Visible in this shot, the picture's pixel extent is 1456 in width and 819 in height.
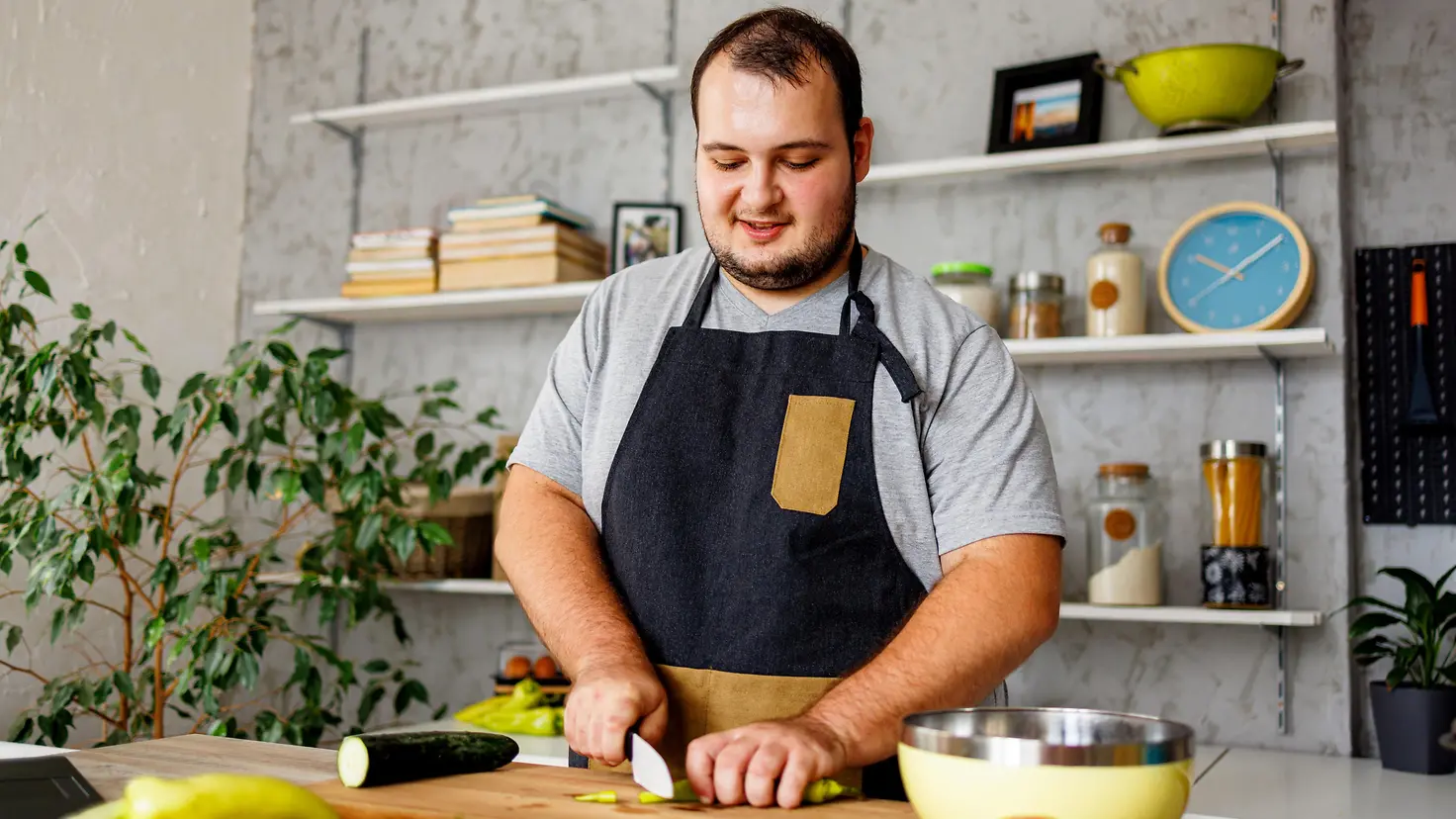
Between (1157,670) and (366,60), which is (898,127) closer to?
(1157,670)

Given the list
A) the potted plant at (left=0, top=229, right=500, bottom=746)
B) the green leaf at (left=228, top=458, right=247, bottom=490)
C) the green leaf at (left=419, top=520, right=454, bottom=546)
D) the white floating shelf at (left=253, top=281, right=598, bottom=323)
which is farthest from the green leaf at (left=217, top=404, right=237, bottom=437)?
the white floating shelf at (left=253, top=281, right=598, bottom=323)

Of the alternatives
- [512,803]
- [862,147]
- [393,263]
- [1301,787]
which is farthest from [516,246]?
[512,803]

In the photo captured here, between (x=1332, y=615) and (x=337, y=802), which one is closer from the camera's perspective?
(x=337, y=802)

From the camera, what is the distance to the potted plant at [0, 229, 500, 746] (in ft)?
8.55

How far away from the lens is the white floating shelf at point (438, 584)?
3.08 meters

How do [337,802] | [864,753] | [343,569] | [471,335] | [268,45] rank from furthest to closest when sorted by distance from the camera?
[268,45] < [471,335] < [343,569] < [864,753] < [337,802]

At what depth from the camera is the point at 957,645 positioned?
4.28ft

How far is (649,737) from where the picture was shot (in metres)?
1.22

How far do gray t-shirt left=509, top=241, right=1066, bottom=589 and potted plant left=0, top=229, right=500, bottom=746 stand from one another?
1272 mm

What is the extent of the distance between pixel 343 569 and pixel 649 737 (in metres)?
1.87

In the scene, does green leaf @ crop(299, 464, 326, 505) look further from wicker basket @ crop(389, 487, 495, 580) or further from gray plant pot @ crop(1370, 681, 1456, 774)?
gray plant pot @ crop(1370, 681, 1456, 774)

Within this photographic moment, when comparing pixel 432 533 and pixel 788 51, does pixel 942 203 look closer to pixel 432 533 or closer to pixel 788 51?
pixel 432 533

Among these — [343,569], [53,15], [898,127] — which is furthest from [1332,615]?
[53,15]

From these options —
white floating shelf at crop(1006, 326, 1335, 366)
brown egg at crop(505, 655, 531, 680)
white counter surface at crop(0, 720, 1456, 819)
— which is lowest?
white counter surface at crop(0, 720, 1456, 819)
